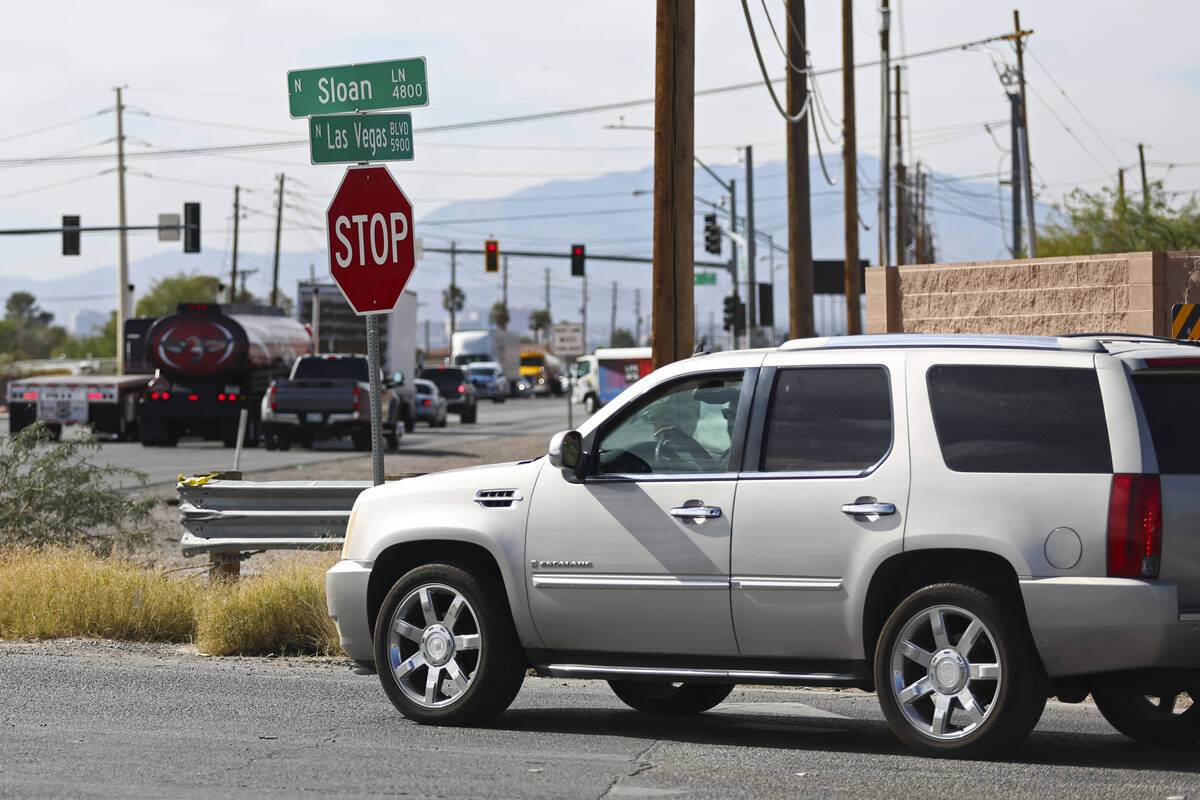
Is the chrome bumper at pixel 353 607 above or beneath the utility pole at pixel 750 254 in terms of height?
beneath

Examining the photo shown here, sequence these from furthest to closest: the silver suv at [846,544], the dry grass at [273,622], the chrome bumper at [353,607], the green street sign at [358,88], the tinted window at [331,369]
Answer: the tinted window at [331,369] → the green street sign at [358,88] → the dry grass at [273,622] → the chrome bumper at [353,607] → the silver suv at [846,544]

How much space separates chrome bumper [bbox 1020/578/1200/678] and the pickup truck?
29024 mm

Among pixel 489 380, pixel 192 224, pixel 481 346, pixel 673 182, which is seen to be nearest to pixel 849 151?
pixel 673 182

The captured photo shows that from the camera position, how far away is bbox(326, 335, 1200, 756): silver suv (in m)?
6.85

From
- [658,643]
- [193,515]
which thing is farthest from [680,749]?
[193,515]

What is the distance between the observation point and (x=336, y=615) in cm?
855

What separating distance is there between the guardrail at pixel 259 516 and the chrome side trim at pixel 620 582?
4811 mm

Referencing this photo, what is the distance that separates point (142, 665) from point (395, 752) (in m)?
3.53

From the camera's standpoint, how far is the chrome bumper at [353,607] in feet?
27.7

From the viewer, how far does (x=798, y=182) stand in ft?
90.1

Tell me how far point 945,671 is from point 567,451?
1.97 meters

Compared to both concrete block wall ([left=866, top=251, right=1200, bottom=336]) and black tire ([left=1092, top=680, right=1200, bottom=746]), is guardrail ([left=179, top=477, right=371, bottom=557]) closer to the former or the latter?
black tire ([left=1092, top=680, right=1200, bottom=746])

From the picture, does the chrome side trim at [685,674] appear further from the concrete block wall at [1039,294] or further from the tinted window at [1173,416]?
the concrete block wall at [1039,294]

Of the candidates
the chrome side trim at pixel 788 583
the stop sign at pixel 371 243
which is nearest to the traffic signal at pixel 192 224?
the stop sign at pixel 371 243
